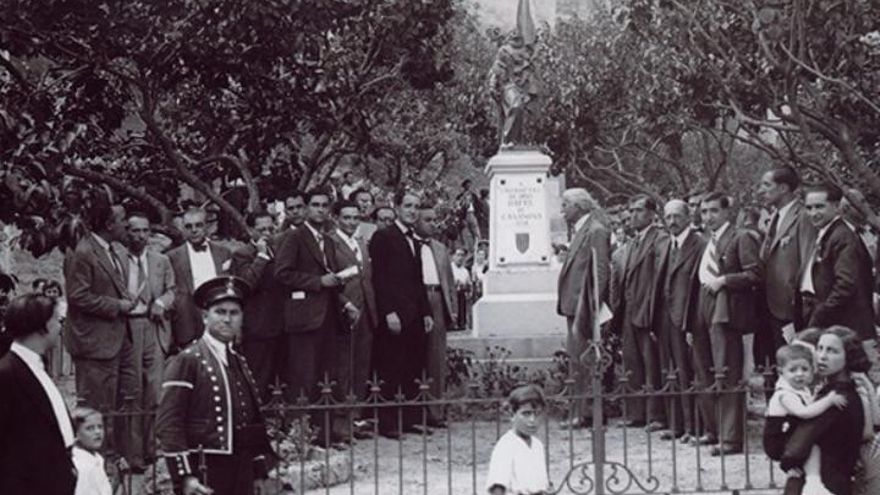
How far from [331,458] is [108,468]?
1901 millimetres

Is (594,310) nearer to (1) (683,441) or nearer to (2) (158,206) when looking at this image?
(1) (683,441)

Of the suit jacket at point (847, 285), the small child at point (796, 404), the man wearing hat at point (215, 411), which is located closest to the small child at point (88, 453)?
the man wearing hat at point (215, 411)

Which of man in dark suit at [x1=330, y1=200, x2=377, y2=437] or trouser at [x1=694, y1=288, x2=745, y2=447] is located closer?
trouser at [x1=694, y1=288, x2=745, y2=447]

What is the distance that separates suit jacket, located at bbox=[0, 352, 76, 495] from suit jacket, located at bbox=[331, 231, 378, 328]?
575cm

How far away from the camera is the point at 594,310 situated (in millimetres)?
12406

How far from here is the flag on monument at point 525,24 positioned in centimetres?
1673

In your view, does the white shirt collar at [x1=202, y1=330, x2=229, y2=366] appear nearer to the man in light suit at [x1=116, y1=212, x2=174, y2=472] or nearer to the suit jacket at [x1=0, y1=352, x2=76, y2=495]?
the suit jacket at [x1=0, y1=352, x2=76, y2=495]

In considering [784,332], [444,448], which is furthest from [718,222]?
[444,448]

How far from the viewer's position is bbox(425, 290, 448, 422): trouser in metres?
12.7

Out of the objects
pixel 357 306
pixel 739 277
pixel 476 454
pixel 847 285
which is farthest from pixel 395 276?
pixel 847 285

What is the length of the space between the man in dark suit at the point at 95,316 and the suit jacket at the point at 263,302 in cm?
174

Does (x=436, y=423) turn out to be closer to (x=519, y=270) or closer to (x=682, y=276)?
(x=682, y=276)

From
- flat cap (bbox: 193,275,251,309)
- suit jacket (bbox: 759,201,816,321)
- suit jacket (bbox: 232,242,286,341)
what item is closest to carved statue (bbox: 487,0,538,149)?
suit jacket (bbox: 232,242,286,341)

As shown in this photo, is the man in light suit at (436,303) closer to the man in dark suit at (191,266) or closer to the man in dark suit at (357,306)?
the man in dark suit at (357,306)
